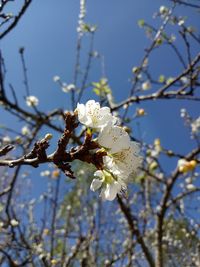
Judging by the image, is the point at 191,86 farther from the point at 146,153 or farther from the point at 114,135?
the point at 114,135

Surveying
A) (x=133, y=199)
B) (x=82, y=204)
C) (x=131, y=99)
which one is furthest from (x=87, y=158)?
(x=133, y=199)

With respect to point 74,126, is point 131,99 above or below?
above

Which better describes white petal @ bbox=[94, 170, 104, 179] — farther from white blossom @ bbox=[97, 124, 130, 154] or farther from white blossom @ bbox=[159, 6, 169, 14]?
white blossom @ bbox=[159, 6, 169, 14]

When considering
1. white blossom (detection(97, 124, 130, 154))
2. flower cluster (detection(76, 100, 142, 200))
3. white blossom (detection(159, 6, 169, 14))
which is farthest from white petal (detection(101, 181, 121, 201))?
white blossom (detection(159, 6, 169, 14))

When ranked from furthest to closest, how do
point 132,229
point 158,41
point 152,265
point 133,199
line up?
point 133,199, point 158,41, point 132,229, point 152,265

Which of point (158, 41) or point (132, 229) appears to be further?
point (158, 41)

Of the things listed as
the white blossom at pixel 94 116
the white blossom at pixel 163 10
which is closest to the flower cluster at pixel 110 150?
the white blossom at pixel 94 116

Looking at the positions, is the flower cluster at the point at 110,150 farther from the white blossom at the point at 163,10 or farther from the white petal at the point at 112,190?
the white blossom at the point at 163,10

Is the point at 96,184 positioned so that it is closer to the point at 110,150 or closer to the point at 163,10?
the point at 110,150

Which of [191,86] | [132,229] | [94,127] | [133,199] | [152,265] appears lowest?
[94,127]
